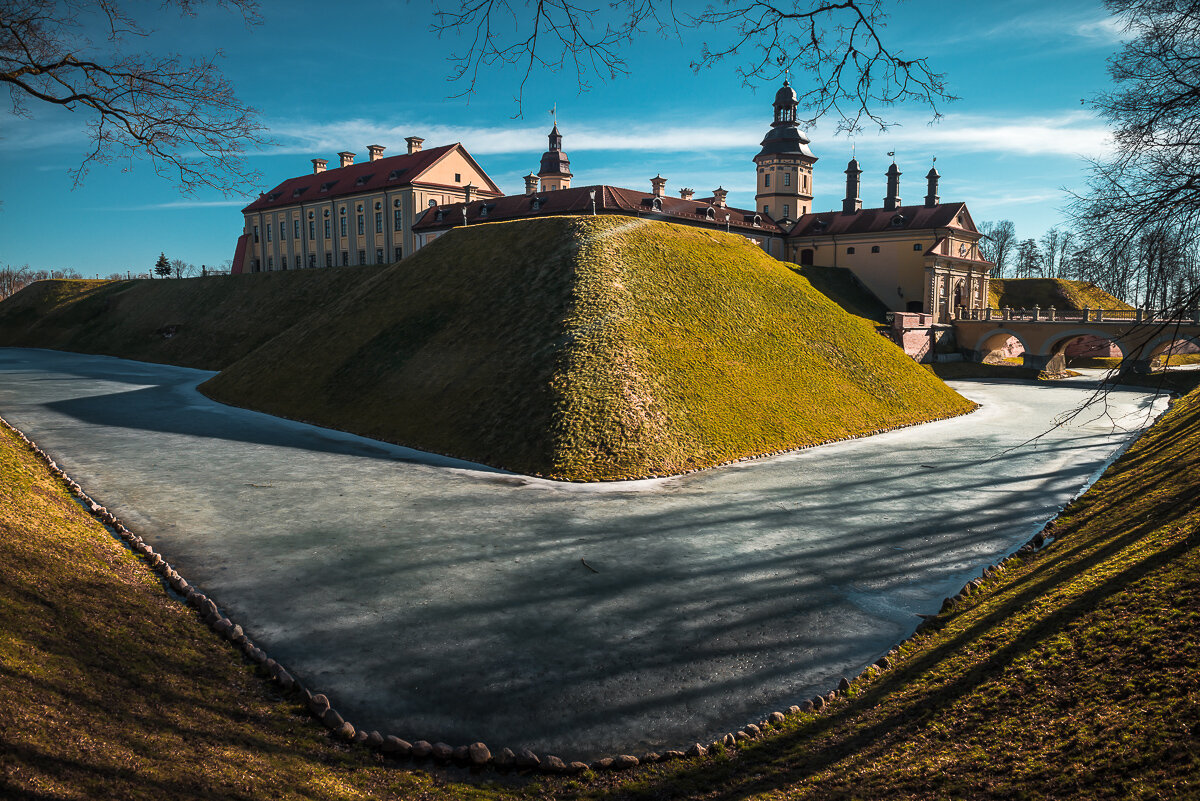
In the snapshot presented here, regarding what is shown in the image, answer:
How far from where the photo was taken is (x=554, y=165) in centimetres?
9388

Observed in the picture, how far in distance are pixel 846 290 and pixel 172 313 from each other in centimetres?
6927

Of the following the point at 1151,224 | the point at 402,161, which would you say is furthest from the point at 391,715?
the point at 402,161

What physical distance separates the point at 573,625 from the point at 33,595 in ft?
25.5

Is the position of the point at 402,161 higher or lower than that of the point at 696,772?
higher

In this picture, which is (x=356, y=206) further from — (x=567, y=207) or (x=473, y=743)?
(x=473, y=743)

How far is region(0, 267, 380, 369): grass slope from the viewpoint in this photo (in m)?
62.0

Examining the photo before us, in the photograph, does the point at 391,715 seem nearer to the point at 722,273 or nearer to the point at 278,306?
the point at 722,273

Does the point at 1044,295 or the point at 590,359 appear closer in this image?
the point at 590,359

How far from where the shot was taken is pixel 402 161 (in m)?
78.1

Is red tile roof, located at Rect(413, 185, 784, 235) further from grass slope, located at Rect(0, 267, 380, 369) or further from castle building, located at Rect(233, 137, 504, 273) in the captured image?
grass slope, located at Rect(0, 267, 380, 369)

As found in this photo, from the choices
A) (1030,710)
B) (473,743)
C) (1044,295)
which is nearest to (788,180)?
(1044,295)

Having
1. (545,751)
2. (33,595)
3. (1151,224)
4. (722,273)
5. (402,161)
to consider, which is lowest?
(545,751)

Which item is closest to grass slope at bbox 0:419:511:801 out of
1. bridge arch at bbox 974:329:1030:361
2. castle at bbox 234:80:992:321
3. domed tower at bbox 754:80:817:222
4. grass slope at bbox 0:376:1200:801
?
grass slope at bbox 0:376:1200:801

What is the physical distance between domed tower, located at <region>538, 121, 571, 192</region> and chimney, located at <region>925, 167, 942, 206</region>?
44343 millimetres
